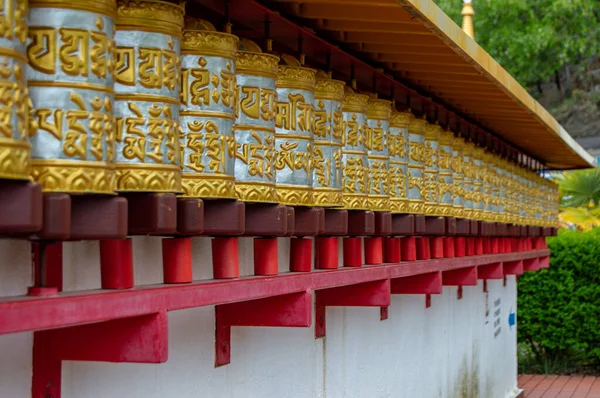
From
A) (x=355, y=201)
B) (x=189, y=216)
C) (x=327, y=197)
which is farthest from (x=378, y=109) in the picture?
(x=189, y=216)

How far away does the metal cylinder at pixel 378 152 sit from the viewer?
6215 mm

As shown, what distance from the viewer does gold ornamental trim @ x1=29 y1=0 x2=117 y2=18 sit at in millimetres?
2925

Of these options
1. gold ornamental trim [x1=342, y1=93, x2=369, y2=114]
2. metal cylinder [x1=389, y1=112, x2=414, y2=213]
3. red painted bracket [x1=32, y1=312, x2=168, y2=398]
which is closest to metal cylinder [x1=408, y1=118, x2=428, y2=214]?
metal cylinder [x1=389, y1=112, x2=414, y2=213]

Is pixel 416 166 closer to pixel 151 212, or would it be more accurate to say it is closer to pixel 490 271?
pixel 151 212

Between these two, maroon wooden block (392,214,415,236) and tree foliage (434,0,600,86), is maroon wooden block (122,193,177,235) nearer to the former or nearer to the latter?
maroon wooden block (392,214,415,236)

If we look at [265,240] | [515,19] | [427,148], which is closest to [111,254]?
[265,240]

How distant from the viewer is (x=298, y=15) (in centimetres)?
493

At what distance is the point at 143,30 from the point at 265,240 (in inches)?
58.5

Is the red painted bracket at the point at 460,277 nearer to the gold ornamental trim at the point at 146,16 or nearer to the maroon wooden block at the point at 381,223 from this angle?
the maroon wooden block at the point at 381,223

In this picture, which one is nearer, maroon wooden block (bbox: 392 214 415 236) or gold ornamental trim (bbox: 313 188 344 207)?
gold ornamental trim (bbox: 313 188 344 207)

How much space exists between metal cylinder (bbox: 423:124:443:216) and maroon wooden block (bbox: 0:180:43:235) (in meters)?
5.07

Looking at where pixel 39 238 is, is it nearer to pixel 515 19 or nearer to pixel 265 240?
pixel 265 240

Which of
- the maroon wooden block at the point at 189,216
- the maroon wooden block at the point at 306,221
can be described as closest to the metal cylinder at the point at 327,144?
the maroon wooden block at the point at 306,221

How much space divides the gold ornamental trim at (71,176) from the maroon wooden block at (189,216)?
0.72 meters
